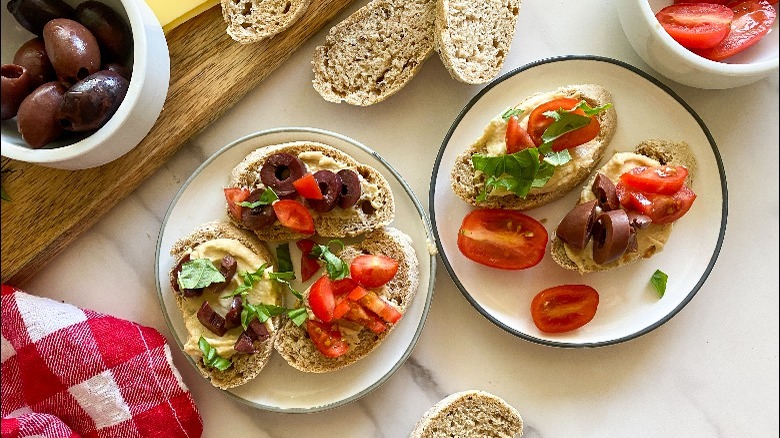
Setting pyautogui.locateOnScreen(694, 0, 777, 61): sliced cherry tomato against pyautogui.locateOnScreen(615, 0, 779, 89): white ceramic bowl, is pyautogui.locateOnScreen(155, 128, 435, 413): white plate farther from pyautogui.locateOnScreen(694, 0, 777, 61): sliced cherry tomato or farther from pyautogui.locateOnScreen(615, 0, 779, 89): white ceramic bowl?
pyautogui.locateOnScreen(694, 0, 777, 61): sliced cherry tomato

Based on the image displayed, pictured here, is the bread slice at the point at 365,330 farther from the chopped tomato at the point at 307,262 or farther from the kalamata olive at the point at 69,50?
the kalamata olive at the point at 69,50

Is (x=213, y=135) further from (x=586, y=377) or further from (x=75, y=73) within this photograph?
(x=586, y=377)

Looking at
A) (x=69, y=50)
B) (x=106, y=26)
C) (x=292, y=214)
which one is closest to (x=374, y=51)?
(x=292, y=214)

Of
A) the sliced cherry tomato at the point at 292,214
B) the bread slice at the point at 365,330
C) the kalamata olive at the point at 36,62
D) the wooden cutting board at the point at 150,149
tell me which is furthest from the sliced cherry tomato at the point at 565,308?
the kalamata olive at the point at 36,62

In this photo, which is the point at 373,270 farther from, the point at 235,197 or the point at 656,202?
the point at 656,202

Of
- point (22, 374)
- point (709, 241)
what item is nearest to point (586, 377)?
point (709, 241)

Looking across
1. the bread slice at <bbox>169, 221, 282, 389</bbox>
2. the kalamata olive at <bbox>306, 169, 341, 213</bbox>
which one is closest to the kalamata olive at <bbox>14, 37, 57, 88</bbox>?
the bread slice at <bbox>169, 221, 282, 389</bbox>
